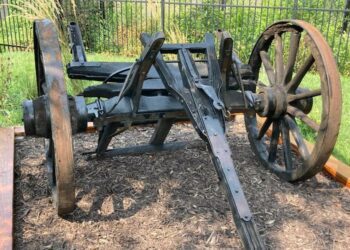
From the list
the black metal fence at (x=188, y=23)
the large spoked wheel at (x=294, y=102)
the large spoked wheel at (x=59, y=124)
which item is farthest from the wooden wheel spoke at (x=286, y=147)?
the black metal fence at (x=188, y=23)

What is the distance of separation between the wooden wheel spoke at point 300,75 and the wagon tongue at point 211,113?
65cm

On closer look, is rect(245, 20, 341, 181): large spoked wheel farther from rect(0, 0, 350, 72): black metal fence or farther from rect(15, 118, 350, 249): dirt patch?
rect(0, 0, 350, 72): black metal fence

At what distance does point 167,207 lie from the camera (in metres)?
3.35

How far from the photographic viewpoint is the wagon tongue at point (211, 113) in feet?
8.21

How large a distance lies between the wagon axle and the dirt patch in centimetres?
16

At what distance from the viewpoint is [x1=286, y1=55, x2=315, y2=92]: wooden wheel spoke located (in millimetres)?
3457

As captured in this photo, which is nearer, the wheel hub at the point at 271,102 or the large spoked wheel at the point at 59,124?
the large spoked wheel at the point at 59,124

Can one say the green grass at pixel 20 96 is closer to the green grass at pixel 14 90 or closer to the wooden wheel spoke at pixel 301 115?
the green grass at pixel 14 90

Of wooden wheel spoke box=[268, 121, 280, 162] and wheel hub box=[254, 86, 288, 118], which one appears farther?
wooden wheel spoke box=[268, 121, 280, 162]

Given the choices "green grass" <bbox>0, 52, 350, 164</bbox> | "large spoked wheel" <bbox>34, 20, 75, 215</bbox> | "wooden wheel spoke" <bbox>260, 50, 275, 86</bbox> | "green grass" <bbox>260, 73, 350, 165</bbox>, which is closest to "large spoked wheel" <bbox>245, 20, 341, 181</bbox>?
"wooden wheel spoke" <bbox>260, 50, 275, 86</bbox>

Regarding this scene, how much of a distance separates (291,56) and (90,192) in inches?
69.7

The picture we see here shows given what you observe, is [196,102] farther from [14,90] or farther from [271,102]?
[14,90]

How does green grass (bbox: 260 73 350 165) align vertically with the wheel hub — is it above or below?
below

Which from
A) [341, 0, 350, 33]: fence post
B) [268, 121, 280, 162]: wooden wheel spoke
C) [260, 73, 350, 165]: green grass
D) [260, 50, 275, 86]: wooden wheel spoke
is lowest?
[260, 73, 350, 165]: green grass
